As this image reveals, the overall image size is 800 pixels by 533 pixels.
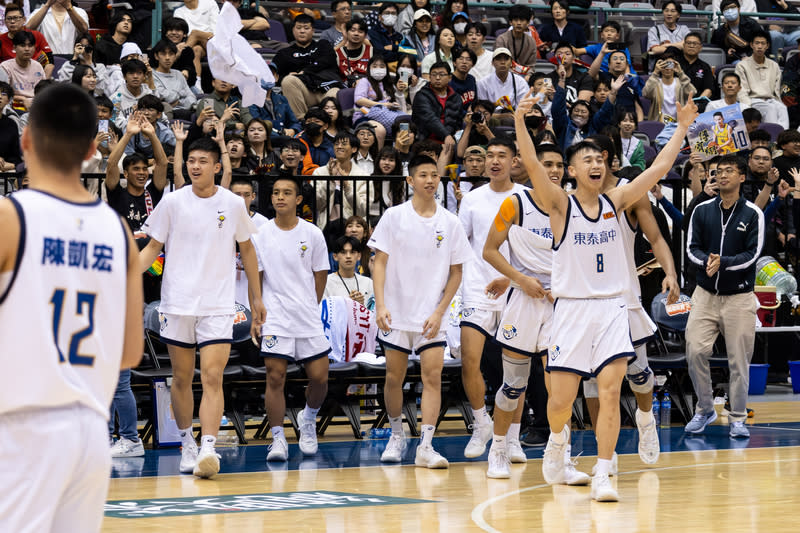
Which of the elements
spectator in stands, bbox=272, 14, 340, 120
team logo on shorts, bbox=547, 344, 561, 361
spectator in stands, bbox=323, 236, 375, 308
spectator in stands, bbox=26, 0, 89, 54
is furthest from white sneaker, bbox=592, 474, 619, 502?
spectator in stands, bbox=26, 0, 89, 54

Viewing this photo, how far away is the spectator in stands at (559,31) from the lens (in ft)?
62.1

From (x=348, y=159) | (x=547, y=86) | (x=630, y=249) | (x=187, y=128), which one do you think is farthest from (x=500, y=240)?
(x=547, y=86)

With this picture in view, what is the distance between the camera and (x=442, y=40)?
54.6 feet

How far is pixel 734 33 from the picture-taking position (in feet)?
66.2

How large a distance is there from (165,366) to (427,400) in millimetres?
2989

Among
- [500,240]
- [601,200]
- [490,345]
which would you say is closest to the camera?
[601,200]

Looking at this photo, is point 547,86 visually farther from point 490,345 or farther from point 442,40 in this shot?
point 490,345

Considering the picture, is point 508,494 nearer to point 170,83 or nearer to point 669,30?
point 170,83

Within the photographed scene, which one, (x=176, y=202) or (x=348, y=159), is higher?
(x=348, y=159)

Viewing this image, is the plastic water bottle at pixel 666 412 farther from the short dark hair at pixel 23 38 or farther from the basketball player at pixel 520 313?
the short dark hair at pixel 23 38

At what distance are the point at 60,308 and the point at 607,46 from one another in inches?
613

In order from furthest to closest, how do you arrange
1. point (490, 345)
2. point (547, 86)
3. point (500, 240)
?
point (547, 86), point (490, 345), point (500, 240)

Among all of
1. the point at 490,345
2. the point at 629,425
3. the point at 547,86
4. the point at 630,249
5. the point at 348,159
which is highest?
the point at 547,86

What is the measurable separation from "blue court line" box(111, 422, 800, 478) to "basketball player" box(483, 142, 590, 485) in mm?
1063
